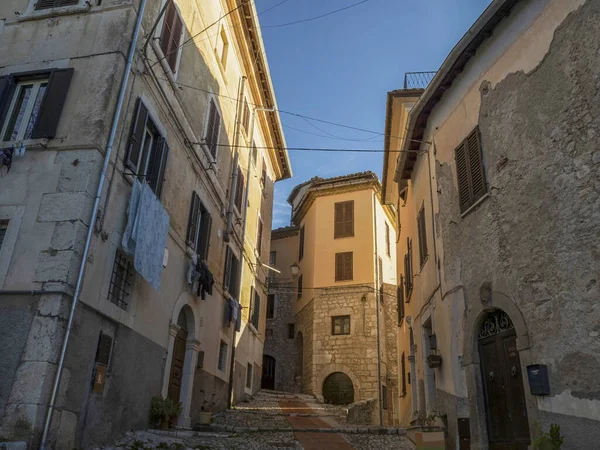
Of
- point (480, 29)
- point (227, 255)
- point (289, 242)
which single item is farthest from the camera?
point (289, 242)

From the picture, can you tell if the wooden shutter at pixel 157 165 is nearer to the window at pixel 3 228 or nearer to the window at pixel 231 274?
the window at pixel 3 228

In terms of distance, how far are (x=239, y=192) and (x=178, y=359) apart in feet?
23.1

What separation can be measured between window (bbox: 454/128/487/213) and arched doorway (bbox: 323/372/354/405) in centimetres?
1573

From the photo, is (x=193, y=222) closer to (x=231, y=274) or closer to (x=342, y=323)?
(x=231, y=274)

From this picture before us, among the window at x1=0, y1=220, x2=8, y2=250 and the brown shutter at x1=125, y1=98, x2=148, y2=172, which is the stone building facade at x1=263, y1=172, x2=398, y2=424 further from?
the window at x1=0, y1=220, x2=8, y2=250

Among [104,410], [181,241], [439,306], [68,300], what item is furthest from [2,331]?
[439,306]

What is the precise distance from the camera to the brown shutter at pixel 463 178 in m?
9.33

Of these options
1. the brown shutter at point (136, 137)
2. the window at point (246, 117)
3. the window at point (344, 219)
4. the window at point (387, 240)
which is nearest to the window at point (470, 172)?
the brown shutter at point (136, 137)

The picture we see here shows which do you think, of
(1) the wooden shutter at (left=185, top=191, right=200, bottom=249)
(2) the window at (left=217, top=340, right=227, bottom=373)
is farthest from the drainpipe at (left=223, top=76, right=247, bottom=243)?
(2) the window at (left=217, top=340, right=227, bottom=373)

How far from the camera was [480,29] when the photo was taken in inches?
351

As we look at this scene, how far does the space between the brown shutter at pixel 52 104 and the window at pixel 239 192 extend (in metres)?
8.22

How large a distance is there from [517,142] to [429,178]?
367 cm

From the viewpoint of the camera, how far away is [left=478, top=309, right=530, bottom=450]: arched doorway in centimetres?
751

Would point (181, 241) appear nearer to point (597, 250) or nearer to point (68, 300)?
point (68, 300)
